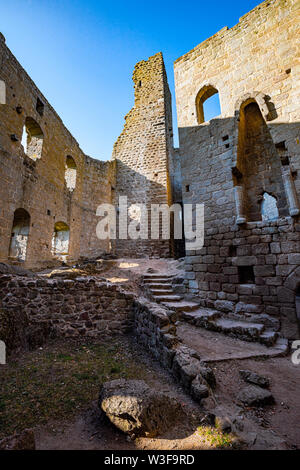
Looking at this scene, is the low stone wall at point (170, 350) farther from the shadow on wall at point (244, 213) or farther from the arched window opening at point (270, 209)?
the arched window opening at point (270, 209)

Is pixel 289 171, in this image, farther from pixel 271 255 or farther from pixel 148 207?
pixel 148 207

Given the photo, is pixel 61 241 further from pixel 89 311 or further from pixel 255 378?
pixel 255 378

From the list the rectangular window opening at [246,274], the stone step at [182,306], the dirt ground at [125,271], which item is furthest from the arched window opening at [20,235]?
the rectangular window opening at [246,274]

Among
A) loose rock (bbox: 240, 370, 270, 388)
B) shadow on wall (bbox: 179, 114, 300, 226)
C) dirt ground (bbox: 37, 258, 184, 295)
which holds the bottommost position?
loose rock (bbox: 240, 370, 270, 388)

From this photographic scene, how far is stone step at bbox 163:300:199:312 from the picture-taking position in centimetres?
581

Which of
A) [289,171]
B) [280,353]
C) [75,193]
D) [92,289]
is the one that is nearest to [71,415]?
[92,289]

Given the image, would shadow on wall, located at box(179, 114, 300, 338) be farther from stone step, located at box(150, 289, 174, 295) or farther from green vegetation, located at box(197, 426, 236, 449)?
green vegetation, located at box(197, 426, 236, 449)

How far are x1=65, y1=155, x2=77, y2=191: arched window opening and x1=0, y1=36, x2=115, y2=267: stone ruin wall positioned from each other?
0.73 feet

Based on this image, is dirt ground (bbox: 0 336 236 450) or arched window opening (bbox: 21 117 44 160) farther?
arched window opening (bbox: 21 117 44 160)

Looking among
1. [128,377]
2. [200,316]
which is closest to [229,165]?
[200,316]

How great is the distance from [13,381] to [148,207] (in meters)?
11.1

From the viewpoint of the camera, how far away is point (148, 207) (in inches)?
525

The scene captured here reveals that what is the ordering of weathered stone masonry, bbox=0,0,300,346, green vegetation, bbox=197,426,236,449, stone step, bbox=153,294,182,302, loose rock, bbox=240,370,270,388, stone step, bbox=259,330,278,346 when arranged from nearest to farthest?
green vegetation, bbox=197,426,236,449, loose rock, bbox=240,370,270,388, stone step, bbox=259,330,278,346, weathered stone masonry, bbox=0,0,300,346, stone step, bbox=153,294,182,302

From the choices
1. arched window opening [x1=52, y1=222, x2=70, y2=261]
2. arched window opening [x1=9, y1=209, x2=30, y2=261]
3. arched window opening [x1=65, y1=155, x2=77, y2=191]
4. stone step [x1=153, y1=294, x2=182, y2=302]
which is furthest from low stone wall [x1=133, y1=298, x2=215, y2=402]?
arched window opening [x1=65, y1=155, x2=77, y2=191]
